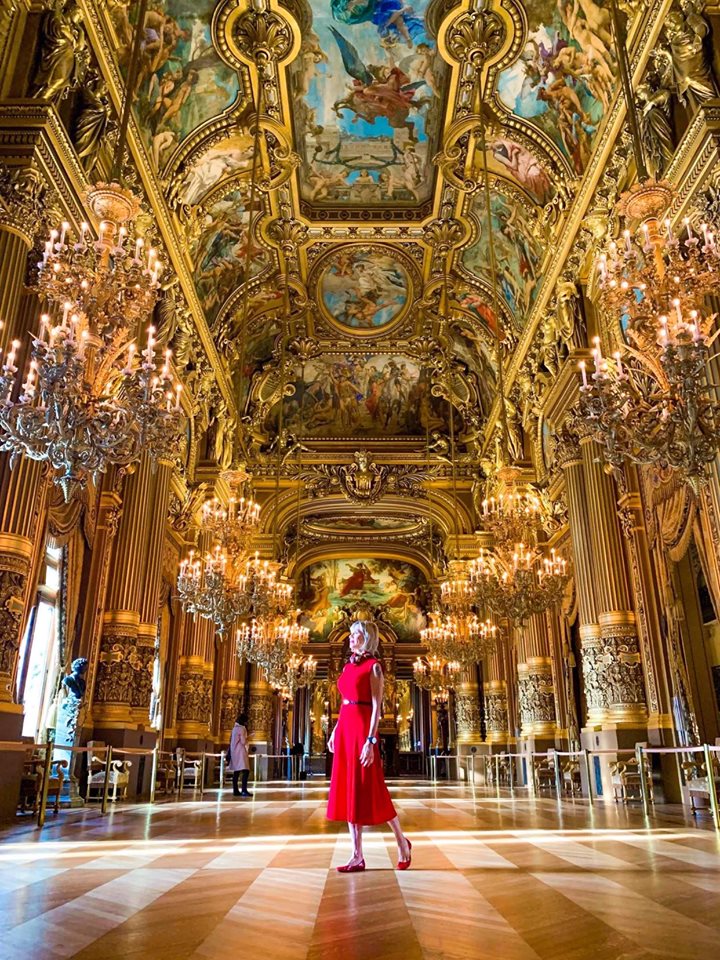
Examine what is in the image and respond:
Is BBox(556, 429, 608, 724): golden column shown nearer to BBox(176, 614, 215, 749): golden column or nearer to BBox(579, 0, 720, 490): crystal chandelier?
BBox(579, 0, 720, 490): crystal chandelier

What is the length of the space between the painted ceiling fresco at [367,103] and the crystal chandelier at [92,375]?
6.88 meters

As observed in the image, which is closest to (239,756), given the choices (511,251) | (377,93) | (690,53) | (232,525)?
(232,525)

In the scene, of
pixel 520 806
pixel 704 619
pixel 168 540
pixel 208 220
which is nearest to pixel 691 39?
pixel 704 619

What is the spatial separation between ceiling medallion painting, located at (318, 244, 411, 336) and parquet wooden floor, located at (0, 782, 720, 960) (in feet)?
43.4

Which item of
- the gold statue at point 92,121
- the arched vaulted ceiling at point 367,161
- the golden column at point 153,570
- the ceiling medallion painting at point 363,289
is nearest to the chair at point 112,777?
the golden column at point 153,570

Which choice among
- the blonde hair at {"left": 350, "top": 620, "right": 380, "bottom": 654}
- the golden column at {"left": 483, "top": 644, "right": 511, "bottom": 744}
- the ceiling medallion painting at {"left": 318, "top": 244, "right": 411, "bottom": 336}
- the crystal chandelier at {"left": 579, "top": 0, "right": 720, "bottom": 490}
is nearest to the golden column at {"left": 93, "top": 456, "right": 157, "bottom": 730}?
the ceiling medallion painting at {"left": 318, "top": 244, "right": 411, "bottom": 336}

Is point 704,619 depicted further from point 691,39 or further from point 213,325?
point 213,325

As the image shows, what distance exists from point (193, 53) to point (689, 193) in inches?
306

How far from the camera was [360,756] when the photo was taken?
4.27 m

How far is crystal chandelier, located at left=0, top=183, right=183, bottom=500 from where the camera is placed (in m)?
5.48

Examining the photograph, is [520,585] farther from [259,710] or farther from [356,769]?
[259,710]

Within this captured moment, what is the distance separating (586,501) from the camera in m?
12.4

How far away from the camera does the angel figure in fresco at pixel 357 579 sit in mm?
33344

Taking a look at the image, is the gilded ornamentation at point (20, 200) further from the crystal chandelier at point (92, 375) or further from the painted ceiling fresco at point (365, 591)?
the painted ceiling fresco at point (365, 591)
